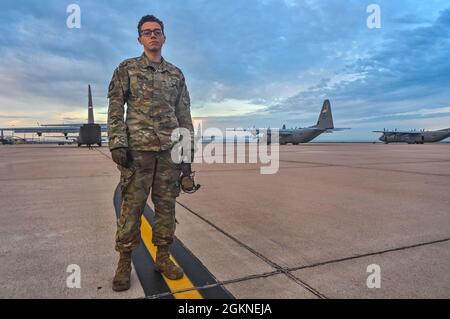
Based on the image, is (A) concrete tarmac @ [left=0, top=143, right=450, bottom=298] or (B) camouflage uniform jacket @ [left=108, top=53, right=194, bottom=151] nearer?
(A) concrete tarmac @ [left=0, top=143, right=450, bottom=298]

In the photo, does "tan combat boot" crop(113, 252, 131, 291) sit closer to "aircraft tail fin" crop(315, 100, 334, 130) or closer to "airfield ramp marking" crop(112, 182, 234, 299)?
"airfield ramp marking" crop(112, 182, 234, 299)

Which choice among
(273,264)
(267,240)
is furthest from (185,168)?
(267,240)

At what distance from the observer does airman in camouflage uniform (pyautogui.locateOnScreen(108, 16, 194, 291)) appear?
2.61m

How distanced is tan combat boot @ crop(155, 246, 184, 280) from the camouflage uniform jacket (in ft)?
3.14

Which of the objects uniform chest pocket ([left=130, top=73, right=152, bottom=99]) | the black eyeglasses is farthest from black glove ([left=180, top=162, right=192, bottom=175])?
the black eyeglasses

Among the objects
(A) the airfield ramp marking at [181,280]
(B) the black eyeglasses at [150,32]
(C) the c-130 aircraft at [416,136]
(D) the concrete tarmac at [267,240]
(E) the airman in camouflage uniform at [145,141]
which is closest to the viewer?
(A) the airfield ramp marking at [181,280]

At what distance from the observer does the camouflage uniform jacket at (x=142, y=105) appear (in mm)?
2623

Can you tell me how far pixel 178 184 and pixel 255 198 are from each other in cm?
336

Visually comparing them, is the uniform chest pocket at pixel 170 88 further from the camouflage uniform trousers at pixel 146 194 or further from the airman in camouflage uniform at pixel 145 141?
the camouflage uniform trousers at pixel 146 194

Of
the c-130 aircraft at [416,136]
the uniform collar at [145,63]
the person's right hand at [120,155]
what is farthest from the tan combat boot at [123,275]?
the c-130 aircraft at [416,136]

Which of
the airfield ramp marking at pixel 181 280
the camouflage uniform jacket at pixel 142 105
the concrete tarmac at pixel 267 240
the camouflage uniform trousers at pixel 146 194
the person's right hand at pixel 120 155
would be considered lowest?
the airfield ramp marking at pixel 181 280

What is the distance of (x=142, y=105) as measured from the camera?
8.88 ft

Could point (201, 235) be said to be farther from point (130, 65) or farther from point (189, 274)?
point (130, 65)
